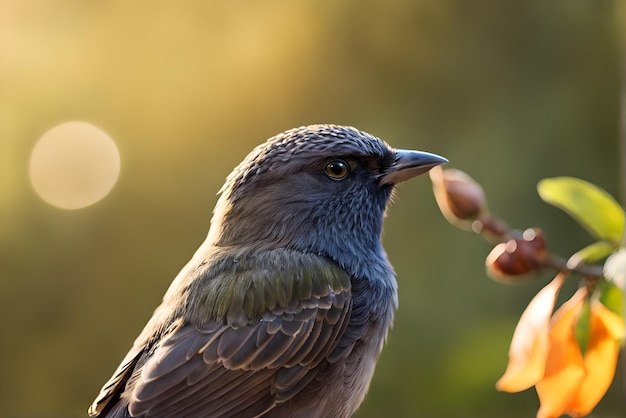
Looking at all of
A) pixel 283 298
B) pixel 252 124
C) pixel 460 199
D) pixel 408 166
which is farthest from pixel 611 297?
pixel 252 124

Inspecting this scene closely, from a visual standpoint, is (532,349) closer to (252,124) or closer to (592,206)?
(592,206)

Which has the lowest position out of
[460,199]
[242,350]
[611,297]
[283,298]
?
[242,350]

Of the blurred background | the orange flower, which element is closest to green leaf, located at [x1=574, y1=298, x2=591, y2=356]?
the orange flower

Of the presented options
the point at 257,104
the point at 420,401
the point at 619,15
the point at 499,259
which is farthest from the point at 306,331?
the point at 619,15

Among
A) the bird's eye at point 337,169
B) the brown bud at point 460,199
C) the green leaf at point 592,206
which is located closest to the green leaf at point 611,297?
the green leaf at point 592,206

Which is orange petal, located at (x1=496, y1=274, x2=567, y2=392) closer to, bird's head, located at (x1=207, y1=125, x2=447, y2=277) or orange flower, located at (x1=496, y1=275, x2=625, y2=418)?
orange flower, located at (x1=496, y1=275, x2=625, y2=418)

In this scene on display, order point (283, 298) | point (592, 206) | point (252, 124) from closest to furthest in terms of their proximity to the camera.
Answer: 1. point (592, 206)
2. point (283, 298)
3. point (252, 124)
